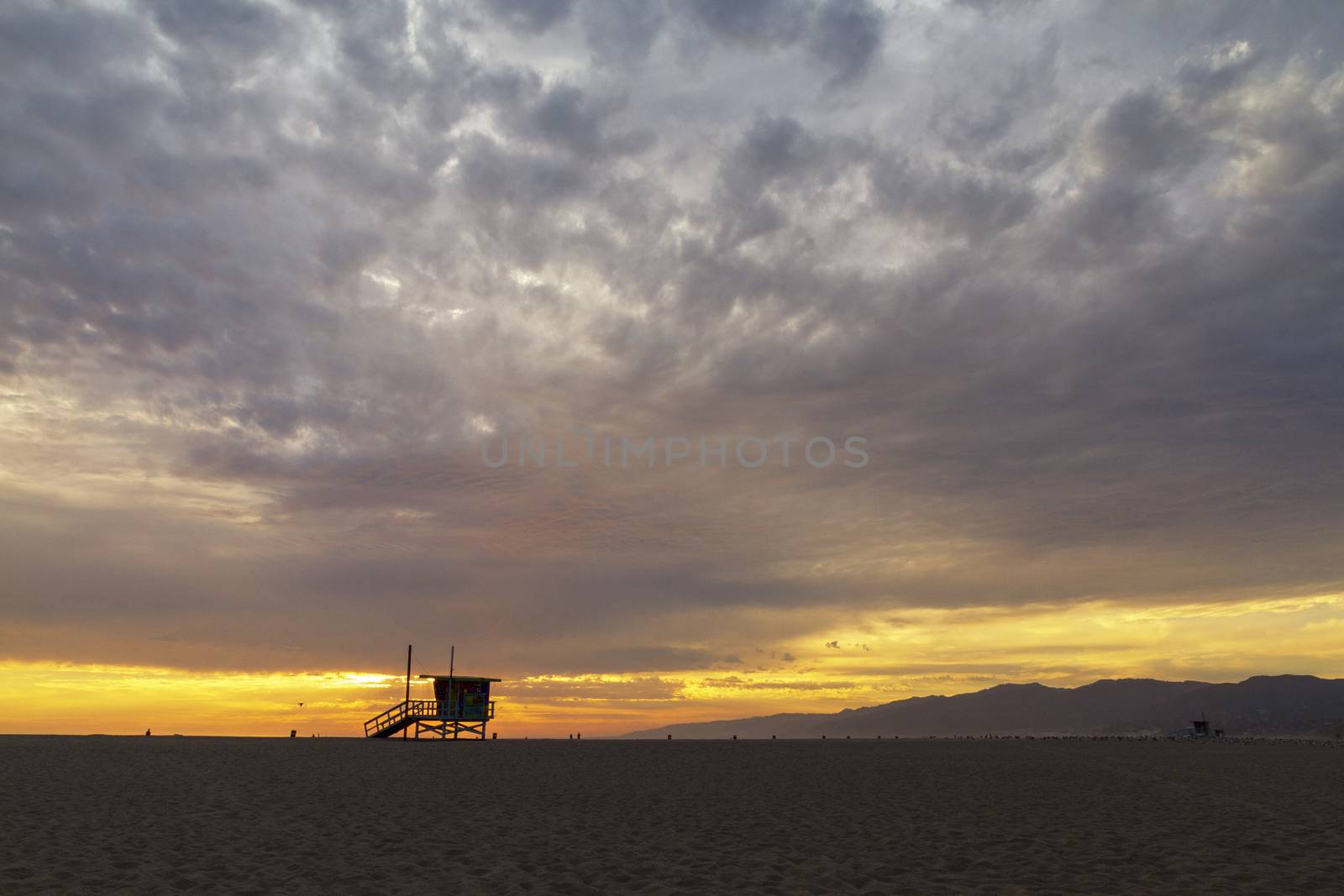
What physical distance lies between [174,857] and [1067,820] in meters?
21.5

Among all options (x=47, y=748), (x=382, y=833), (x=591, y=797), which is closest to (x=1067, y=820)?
(x=591, y=797)

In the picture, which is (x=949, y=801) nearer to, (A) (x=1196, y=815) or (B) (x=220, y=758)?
(A) (x=1196, y=815)

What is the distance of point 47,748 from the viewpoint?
53.6 m

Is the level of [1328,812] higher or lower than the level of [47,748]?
lower

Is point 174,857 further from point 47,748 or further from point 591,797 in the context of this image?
A: point 47,748

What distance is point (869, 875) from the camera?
16.8 m

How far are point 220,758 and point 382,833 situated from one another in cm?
3027

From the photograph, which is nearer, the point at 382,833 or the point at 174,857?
the point at 174,857

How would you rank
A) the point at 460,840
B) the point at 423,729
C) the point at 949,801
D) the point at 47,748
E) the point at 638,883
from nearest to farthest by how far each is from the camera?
the point at 638,883 < the point at 460,840 < the point at 949,801 < the point at 47,748 < the point at 423,729

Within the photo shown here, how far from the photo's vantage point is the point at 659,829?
23.0 meters

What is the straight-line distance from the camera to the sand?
1647 cm

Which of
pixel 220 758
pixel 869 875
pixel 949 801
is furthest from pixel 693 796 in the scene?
pixel 220 758

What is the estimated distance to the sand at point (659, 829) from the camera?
1647 cm

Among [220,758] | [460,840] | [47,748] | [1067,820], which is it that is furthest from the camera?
[47,748]
